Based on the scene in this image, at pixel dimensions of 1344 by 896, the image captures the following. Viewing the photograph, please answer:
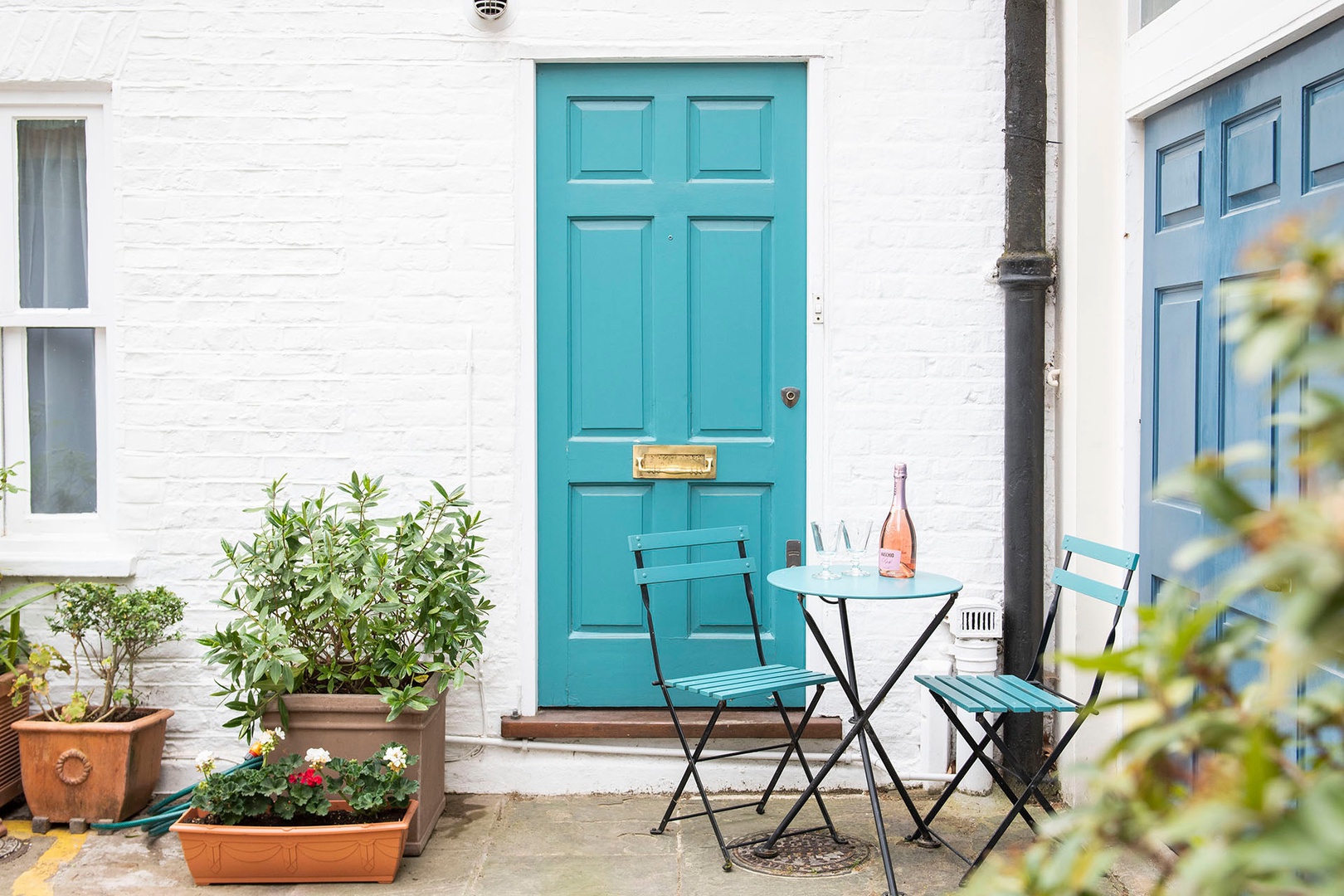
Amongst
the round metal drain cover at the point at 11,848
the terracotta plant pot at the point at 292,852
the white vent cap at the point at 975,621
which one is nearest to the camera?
the terracotta plant pot at the point at 292,852

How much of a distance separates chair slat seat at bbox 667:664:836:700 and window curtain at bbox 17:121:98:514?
2.42 meters

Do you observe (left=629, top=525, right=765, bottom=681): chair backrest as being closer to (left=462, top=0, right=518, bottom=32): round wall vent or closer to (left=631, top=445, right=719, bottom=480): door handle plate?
(left=631, top=445, right=719, bottom=480): door handle plate

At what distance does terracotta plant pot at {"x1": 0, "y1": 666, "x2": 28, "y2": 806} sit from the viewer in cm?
388

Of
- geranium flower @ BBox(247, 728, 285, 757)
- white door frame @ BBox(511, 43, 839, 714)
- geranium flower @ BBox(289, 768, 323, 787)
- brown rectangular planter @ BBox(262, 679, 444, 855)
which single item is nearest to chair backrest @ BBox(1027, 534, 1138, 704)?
white door frame @ BBox(511, 43, 839, 714)

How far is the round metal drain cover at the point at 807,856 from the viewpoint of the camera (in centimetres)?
343

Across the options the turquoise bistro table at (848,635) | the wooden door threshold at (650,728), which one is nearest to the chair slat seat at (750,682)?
the turquoise bistro table at (848,635)

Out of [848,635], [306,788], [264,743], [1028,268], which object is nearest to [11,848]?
[264,743]

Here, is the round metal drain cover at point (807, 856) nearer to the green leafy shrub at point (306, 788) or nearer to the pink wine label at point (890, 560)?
the pink wine label at point (890, 560)

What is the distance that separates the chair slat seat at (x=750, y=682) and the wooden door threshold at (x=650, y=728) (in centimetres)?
42

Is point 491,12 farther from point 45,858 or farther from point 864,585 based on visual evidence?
point 45,858

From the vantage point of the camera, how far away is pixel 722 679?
358 centimetres

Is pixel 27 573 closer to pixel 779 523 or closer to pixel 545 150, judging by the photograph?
pixel 545 150

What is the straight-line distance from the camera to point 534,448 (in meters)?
4.15

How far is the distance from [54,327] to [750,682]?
9.50 feet
